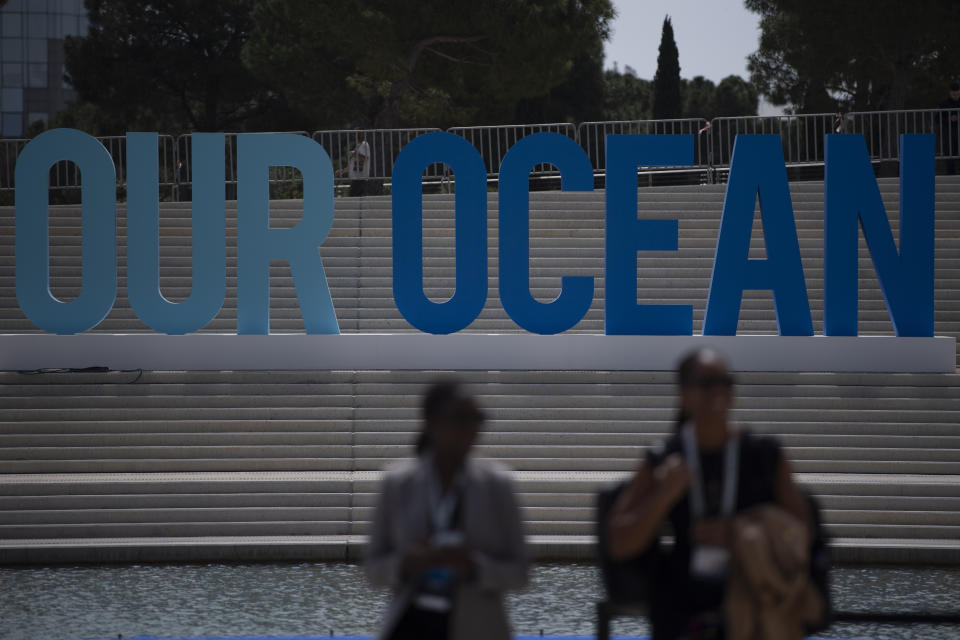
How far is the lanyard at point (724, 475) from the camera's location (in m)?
3.35

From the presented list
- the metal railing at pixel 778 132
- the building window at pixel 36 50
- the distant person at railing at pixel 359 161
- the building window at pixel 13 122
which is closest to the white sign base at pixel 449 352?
the distant person at railing at pixel 359 161

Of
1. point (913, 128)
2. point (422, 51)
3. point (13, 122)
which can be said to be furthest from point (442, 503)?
point (13, 122)

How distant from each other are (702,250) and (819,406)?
14.9ft

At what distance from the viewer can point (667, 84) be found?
3741 cm

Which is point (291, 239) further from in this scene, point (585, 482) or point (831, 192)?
point (831, 192)

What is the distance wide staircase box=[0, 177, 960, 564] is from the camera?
1027cm

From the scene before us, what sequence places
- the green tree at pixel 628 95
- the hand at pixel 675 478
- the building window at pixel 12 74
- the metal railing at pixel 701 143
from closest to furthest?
the hand at pixel 675 478, the metal railing at pixel 701 143, the green tree at pixel 628 95, the building window at pixel 12 74

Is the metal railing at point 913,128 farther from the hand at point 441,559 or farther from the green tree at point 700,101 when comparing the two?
the green tree at point 700,101

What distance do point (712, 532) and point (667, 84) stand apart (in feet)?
117

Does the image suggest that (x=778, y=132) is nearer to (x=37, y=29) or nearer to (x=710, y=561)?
(x=710, y=561)

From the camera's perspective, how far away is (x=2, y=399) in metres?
12.7

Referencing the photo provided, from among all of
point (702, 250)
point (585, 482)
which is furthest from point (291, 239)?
point (702, 250)

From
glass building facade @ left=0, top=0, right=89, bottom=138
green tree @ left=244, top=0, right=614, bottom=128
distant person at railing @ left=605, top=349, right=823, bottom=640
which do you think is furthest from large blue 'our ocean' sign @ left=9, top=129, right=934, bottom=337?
glass building facade @ left=0, top=0, right=89, bottom=138

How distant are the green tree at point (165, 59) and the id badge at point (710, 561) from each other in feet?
114
